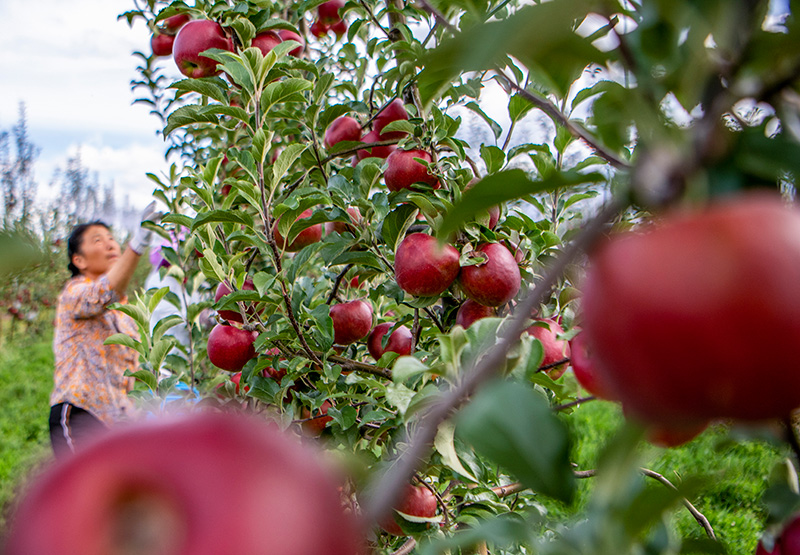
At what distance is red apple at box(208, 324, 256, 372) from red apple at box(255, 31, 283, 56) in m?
0.53

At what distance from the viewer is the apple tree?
219 mm

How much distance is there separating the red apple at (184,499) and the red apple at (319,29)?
5.26 ft

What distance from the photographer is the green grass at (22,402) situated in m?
3.01

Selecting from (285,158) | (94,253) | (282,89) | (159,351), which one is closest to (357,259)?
(285,158)

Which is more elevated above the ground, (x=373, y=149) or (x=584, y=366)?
(x=373, y=149)

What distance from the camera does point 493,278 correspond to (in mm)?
820

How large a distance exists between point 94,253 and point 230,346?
6.34 ft

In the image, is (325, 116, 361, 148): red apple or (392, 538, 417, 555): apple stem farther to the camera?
(325, 116, 361, 148): red apple

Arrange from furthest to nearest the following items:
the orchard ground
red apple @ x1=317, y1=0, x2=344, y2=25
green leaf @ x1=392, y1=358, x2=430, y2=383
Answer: the orchard ground
red apple @ x1=317, y1=0, x2=344, y2=25
green leaf @ x1=392, y1=358, x2=430, y2=383

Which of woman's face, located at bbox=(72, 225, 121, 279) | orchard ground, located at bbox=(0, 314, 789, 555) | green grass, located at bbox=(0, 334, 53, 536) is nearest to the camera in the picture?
orchard ground, located at bbox=(0, 314, 789, 555)

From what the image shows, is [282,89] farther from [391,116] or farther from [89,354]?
[89,354]

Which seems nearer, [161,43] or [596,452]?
[596,452]

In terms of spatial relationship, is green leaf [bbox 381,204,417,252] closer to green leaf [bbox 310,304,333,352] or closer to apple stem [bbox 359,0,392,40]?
green leaf [bbox 310,304,333,352]

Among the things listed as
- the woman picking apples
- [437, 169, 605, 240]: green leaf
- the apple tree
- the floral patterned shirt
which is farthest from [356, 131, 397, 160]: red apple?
the floral patterned shirt
